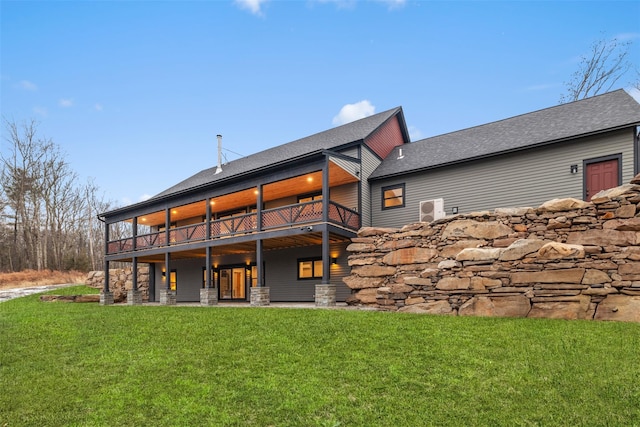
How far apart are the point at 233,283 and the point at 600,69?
26012 millimetres

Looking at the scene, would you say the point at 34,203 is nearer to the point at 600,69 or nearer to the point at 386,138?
the point at 386,138

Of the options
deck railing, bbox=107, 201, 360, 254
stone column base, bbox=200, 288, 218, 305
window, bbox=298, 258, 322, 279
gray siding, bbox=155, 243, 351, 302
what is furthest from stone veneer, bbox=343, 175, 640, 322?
stone column base, bbox=200, 288, 218, 305

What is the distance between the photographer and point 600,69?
21562 mm

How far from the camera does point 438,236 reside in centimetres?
963

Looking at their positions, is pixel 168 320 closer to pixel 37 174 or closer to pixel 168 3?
pixel 168 3

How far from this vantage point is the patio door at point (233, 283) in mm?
19658

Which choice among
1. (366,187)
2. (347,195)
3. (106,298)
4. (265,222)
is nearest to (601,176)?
(366,187)

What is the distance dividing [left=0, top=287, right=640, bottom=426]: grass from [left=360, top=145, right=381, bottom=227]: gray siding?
29.0 ft

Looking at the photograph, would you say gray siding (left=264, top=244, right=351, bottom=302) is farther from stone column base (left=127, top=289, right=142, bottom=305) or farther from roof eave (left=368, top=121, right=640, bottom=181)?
stone column base (left=127, top=289, right=142, bottom=305)

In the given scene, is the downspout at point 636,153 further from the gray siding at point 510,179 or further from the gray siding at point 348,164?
the gray siding at point 348,164

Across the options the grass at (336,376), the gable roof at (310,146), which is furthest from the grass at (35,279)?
the grass at (336,376)

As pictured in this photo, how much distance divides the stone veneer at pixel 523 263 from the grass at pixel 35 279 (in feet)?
93.0

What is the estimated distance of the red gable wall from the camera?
655 inches

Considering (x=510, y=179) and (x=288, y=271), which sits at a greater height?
(x=510, y=179)
